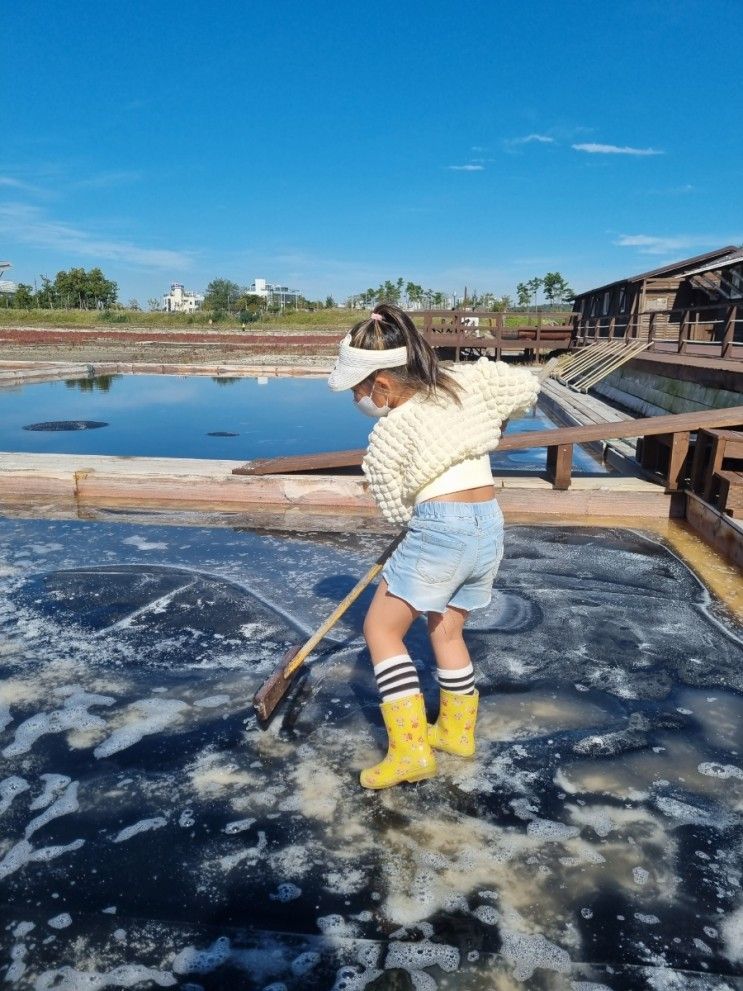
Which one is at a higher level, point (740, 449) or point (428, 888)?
point (740, 449)

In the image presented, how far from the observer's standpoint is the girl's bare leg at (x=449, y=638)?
1980mm

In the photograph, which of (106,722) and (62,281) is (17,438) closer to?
(106,722)

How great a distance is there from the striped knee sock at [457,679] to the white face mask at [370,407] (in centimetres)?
78

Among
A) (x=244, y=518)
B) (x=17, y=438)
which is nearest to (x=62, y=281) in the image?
(x=17, y=438)

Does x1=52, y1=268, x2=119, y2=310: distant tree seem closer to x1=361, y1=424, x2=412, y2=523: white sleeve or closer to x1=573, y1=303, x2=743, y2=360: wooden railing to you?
x1=573, y1=303, x2=743, y2=360: wooden railing

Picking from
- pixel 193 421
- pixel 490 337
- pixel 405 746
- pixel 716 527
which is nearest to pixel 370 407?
pixel 405 746

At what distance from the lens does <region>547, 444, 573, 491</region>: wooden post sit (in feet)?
16.3

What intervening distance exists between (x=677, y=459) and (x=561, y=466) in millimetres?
855

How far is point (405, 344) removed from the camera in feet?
5.96

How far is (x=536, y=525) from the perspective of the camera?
15.9ft

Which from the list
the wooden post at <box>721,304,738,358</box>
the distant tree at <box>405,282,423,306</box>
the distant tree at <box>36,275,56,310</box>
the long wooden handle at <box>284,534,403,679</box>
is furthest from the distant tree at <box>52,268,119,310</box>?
the long wooden handle at <box>284,534,403,679</box>

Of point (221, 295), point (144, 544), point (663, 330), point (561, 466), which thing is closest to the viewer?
point (144, 544)

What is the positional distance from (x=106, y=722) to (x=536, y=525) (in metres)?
3.34

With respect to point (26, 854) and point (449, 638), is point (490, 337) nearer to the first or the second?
point (449, 638)
